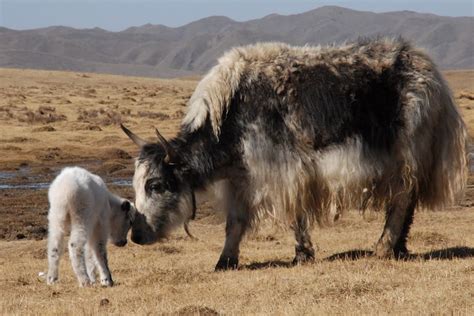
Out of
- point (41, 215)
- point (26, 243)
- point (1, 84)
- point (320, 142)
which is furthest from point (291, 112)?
point (1, 84)

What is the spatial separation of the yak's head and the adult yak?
0.04 ft

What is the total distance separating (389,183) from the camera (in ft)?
37.2

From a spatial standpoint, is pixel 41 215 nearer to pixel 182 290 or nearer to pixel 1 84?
pixel 182 290

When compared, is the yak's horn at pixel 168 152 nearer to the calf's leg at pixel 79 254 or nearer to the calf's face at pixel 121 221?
the calf's face at pixel 121 221

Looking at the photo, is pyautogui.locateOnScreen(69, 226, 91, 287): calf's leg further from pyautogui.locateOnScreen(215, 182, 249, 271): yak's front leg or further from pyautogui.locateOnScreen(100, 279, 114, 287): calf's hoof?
pyautogui.locateOnScreen(215, 182, 249, 271): yak's front leg

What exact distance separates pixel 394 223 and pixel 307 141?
1.51 m

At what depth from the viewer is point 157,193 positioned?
1131 centimetres

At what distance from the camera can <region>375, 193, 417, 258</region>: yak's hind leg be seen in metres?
11.5

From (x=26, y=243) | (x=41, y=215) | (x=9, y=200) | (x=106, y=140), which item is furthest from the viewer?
(x=106, y=140)

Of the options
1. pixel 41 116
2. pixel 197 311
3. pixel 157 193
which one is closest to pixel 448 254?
pixel 157 193

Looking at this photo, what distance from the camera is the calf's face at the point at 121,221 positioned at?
1183cm

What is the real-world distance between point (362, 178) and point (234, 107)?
1.68 m

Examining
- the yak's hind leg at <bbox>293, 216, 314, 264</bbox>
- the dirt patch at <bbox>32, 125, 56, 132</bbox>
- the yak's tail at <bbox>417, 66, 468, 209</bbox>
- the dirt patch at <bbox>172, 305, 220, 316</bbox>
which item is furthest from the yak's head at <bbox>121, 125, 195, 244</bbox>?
the dirt patch at <bbox>32, 125, 56, 132</bbox>

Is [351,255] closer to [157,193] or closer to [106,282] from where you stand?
[157,193]
